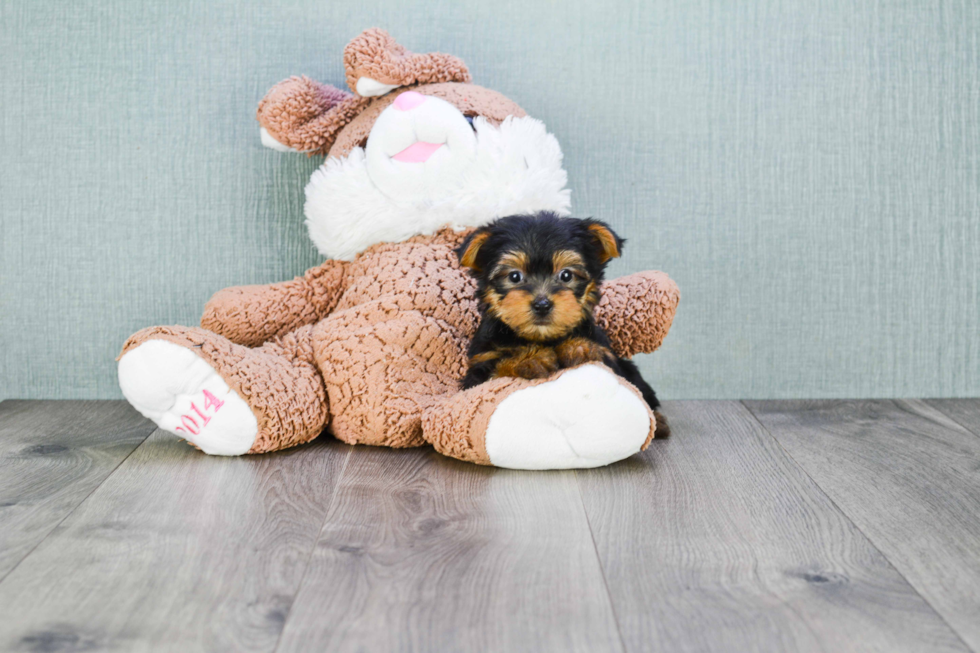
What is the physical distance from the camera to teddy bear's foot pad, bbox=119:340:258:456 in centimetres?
170

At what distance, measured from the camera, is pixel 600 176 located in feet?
7.75

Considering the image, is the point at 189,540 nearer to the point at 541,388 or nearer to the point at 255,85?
the point at 541,388

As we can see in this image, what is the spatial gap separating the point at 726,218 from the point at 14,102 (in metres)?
2.02

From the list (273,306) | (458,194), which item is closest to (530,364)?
(458,194)

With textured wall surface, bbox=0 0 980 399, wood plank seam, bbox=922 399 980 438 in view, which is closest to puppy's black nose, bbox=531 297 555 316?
textured wall surface, bbox=0 0 980 399

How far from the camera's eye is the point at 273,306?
6.78 feet

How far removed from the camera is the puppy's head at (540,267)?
62.7 inches

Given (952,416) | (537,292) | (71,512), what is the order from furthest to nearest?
(952,416) → (537,292) → (71,512)

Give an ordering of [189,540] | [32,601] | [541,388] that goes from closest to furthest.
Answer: [32,601]
[189,540]
[541,388]

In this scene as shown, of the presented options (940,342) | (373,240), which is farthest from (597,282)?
(940,342)

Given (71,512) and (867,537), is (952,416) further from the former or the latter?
(71,512)

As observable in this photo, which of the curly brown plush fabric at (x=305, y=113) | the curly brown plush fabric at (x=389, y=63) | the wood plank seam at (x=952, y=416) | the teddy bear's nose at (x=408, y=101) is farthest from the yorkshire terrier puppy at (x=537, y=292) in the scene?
the wood plank seam at (x=952, y=416)

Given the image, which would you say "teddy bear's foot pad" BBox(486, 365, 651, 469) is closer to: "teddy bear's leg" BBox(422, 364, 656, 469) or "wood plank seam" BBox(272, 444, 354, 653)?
"teddy bear's leg" BBox(422, 364, 656, 469)

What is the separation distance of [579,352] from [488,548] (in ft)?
1.70
